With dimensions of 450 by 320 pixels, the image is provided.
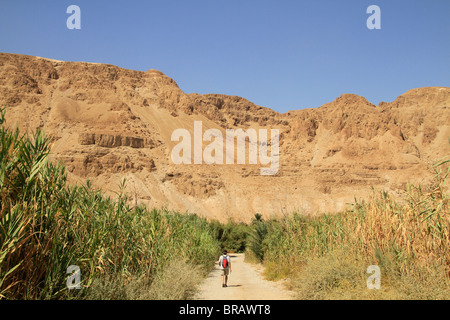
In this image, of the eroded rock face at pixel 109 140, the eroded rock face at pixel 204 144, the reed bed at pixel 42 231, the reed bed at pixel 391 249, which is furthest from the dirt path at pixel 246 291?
the eroded rock face at pixel 109 140

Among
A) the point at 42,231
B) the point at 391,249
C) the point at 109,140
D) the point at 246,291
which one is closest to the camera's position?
the point at 42,231

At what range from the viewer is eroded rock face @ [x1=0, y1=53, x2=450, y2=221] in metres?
71.2

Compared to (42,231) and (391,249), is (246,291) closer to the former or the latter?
(391,249)

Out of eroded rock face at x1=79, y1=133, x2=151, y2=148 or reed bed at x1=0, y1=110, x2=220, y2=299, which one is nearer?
reed bed at x1=0, y1=110, x2=220, y2=299

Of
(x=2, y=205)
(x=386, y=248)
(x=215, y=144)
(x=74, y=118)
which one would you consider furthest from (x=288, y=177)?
(x=2, y=205)

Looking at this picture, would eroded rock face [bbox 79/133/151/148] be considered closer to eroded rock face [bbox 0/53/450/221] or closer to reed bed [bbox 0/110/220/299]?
eroded rock face [bbox 0/53/450/221]

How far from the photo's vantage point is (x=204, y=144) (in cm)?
8675

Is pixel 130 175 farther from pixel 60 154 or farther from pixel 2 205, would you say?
pixel 2 205

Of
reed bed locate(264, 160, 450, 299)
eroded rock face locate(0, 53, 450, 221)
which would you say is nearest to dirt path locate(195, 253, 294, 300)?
reed bed locate(264, 160, 450, 299)

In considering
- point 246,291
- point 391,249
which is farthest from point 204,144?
point 391,249

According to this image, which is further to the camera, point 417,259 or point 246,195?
point 246,195

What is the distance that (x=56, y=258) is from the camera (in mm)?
6078

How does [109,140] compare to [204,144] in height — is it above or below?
above
